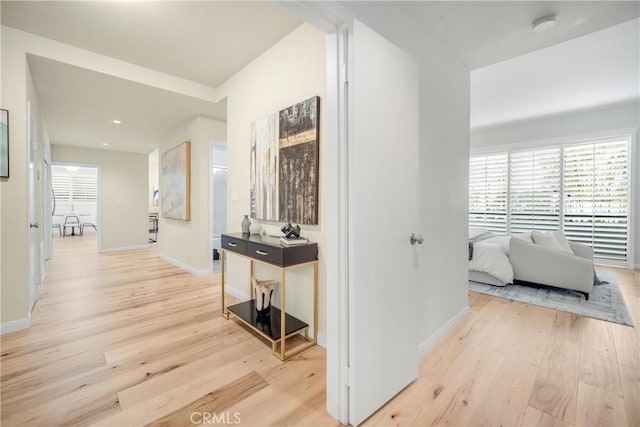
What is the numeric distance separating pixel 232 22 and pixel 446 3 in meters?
1.60

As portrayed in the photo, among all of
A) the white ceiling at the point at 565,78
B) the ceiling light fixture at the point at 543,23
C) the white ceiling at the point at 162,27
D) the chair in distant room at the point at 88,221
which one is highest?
the white ceiling at the point at 565,78

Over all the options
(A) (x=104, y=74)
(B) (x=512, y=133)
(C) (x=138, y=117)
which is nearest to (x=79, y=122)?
(C) (x=138, y=117)

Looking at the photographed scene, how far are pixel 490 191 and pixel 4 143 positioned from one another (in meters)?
7.23

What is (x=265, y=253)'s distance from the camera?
6.77 ft

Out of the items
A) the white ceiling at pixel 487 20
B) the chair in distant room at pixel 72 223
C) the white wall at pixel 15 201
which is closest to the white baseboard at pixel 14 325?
the white wall at pixel 15 201

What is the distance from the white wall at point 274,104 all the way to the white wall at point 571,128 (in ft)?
16.7

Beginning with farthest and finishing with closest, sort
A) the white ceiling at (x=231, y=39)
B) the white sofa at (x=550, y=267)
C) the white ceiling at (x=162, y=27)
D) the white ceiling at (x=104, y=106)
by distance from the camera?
1. the white sofa at (x=550, y=267)
2. the white ceiling at (x=104, y=106)
3. the white ceiling at (x=162, y=27)
4. the white ceiling at (x=231, y=39)

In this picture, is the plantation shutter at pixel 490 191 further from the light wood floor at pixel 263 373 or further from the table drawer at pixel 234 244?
the table drawer at pixel 234 244

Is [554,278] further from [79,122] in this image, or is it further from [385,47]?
[79,122]

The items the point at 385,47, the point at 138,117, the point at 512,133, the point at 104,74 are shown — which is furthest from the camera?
the point at 512,133

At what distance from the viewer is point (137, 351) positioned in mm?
2031

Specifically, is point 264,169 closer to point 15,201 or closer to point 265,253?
point 265,253

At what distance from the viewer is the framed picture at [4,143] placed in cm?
228

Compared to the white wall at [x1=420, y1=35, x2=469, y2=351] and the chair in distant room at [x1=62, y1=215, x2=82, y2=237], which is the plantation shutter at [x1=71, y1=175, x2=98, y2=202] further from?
the white wall at [x1=420, y1=35, x2=469, y2=351]
